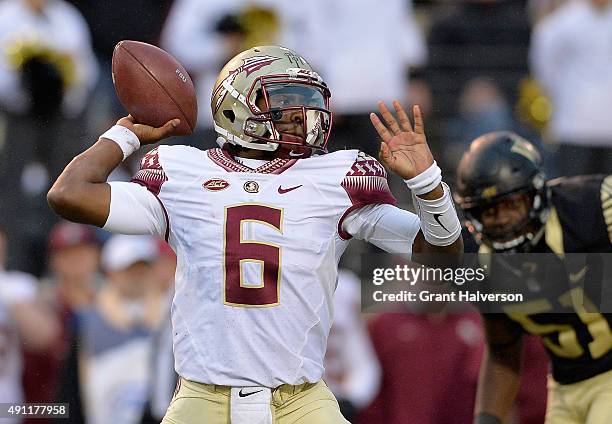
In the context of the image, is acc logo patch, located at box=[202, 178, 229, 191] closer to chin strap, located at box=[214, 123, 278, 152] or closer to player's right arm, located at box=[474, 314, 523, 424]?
chin strap, located at box=[214, 123, 278, 152]

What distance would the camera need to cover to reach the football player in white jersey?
394cm

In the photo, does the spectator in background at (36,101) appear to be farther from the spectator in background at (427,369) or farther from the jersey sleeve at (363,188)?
the jersey sleeve at (363,188)

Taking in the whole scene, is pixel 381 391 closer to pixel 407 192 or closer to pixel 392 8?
pixel 407 192

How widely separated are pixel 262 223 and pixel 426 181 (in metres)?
0.49

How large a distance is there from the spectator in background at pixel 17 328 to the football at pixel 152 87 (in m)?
2.31

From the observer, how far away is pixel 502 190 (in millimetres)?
4984

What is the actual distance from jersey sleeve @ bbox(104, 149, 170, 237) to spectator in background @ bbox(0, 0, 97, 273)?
338 centimetres

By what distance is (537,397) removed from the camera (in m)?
6.64

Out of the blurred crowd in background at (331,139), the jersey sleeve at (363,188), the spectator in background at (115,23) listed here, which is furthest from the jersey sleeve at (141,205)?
the spectator in background at (115,23)

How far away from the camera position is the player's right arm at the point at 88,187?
155 inches

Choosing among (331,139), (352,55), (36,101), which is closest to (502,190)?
(331,139)

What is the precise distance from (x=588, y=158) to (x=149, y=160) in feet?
14.4

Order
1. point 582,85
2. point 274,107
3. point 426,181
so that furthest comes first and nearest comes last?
point 582,85 < point 274,107 < point 426,181

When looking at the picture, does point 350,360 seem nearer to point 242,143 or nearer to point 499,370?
point 499,370
